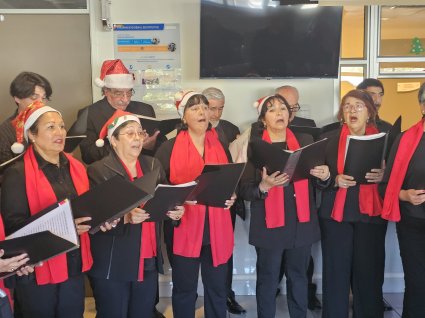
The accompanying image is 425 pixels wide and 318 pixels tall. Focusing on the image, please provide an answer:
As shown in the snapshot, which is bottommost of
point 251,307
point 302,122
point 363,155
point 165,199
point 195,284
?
point 251,307

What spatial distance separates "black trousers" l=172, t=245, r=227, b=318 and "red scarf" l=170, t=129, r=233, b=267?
60mm

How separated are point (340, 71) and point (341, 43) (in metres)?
0.23

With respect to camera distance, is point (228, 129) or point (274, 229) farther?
point (228, 129)

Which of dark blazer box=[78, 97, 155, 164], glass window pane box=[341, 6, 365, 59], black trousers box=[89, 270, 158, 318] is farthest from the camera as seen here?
glass window pane box=[341, 6, 365, 59]

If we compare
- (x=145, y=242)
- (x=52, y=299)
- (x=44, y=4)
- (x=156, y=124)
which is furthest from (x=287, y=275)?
(x=44, y=4)

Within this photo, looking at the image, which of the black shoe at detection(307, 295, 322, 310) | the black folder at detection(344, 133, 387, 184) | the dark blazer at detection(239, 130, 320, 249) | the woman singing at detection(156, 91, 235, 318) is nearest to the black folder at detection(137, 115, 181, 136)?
the woman singing at detection(156, 91, 235, 318)

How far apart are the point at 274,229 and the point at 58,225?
3.99 feet

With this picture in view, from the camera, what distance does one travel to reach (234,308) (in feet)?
10.6

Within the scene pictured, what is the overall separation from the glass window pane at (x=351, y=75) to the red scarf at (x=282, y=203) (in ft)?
4.76

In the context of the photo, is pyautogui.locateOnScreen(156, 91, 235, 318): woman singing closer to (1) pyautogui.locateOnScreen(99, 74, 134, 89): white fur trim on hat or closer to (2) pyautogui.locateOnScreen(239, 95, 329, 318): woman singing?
(2) pyautogui.locateOnScreen(239, 95, 329, 318): woman singing

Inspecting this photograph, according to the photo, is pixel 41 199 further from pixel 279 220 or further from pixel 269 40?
pixel 269 40

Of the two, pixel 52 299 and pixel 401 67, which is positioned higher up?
pixel 401 67

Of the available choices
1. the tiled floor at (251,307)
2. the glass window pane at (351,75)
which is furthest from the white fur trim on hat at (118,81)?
the glass window pane at (351,75)

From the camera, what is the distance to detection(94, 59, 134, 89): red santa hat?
9.69 feet
